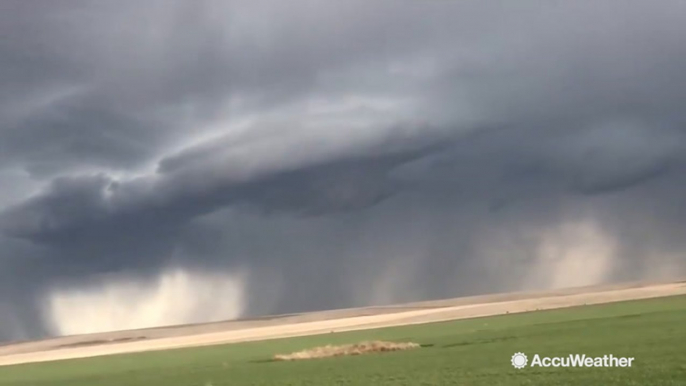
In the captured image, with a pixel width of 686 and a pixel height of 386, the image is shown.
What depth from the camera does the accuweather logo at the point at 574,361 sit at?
3828 cm

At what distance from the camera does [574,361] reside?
40719mm

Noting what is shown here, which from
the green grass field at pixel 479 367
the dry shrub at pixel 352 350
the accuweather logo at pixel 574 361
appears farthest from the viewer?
the dry shrub at pixel 352 350

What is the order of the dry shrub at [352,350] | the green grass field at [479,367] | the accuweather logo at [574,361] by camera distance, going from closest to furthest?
1. the green grass field at [479,367]
2. the accuweather logo at [574,361]
3. the dry shrub at [352,350]

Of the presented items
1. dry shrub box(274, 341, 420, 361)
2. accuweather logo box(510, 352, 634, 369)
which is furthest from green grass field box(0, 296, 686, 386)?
dry shrub box(274, 341, 420, 361)

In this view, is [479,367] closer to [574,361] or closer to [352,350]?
[574,361]

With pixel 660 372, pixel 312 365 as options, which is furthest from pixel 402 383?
pixel 312 365

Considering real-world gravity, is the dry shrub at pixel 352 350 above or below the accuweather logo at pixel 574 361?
above

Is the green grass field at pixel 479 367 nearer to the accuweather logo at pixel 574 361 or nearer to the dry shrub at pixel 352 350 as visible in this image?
the accuweather logo at pixel 574 361

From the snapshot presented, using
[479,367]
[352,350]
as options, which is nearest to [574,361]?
[479,367]

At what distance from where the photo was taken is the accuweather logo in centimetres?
3828

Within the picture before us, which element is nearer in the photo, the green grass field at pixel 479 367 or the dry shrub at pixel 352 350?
the green grass field at pixel 479 367

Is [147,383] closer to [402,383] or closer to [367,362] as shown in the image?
[367,362]

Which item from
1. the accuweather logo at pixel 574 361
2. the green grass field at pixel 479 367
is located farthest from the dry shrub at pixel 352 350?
the accuweather logo at pixel 574 361

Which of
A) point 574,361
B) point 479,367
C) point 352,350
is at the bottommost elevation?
point 574,361
